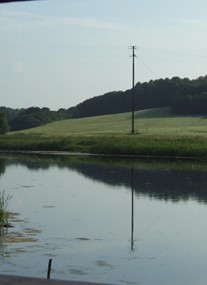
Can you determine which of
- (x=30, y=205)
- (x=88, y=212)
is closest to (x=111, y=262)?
(x=88, y=212)

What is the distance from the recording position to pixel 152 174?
84.4 feet

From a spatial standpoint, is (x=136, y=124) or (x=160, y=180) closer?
(x=160, y=180)

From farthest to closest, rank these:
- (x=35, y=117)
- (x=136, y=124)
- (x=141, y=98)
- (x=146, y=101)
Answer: (x=35, y=117) < (x=141, y=98) < (x=146, y=101) < (x=136, y=124)

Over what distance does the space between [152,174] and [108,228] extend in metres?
13.4

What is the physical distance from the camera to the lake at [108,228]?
8.76m

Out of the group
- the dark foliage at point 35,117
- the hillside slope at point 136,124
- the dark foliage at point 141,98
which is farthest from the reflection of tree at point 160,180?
the dark foliage at point 35,117

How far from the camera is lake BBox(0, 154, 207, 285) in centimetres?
876

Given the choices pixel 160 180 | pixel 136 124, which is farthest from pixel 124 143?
pixel 136 124

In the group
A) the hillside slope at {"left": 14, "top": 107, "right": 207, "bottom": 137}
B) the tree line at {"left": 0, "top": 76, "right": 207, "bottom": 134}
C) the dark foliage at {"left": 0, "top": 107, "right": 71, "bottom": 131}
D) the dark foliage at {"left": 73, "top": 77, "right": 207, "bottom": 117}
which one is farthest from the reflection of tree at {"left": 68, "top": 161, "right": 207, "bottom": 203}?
the dark foliage at {"left": 0, "top": 107, "right": 71, "bottom": 131}

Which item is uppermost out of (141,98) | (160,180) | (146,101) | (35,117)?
(141,98)

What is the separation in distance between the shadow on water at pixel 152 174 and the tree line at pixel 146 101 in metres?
40.2

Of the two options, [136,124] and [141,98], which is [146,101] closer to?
[141,98]

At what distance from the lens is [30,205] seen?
52.5ft

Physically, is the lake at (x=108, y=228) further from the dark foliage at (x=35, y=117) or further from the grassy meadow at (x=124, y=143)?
the dark foliage at (x=35, y=117)
